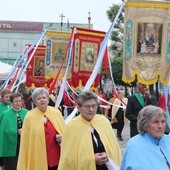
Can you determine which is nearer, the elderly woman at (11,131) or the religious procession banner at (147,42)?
the elderly woman at (11,131)

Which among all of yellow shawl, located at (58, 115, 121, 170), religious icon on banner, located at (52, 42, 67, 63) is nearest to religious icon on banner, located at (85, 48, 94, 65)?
religious icon on banner, located at (52, 42, 67, 63)

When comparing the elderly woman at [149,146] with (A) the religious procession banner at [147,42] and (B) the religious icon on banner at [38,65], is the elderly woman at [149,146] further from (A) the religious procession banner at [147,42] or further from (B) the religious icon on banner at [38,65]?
(B) the religious icon on banner at [38,65]

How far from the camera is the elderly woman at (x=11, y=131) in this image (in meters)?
7.84

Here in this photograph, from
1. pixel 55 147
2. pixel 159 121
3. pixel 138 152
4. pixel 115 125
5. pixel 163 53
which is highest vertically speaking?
pixel 163 53

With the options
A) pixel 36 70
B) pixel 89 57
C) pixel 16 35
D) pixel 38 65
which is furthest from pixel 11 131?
pixel 16 35

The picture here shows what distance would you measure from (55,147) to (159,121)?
2471 mm

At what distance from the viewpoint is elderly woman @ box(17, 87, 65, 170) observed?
6395 mm

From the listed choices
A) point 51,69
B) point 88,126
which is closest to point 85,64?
point 51,69

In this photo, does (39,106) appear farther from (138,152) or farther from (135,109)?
(138,152)

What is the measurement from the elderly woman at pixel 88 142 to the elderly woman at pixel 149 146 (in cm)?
80

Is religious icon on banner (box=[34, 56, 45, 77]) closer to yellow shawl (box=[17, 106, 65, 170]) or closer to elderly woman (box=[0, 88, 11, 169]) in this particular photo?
elderly woman (box=[0, 88, 11, 169])

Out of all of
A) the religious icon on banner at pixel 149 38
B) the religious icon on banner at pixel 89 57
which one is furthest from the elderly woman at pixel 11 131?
the religious icon on banner at pixel 89 57

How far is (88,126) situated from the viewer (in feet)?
17.3

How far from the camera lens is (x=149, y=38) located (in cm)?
820
